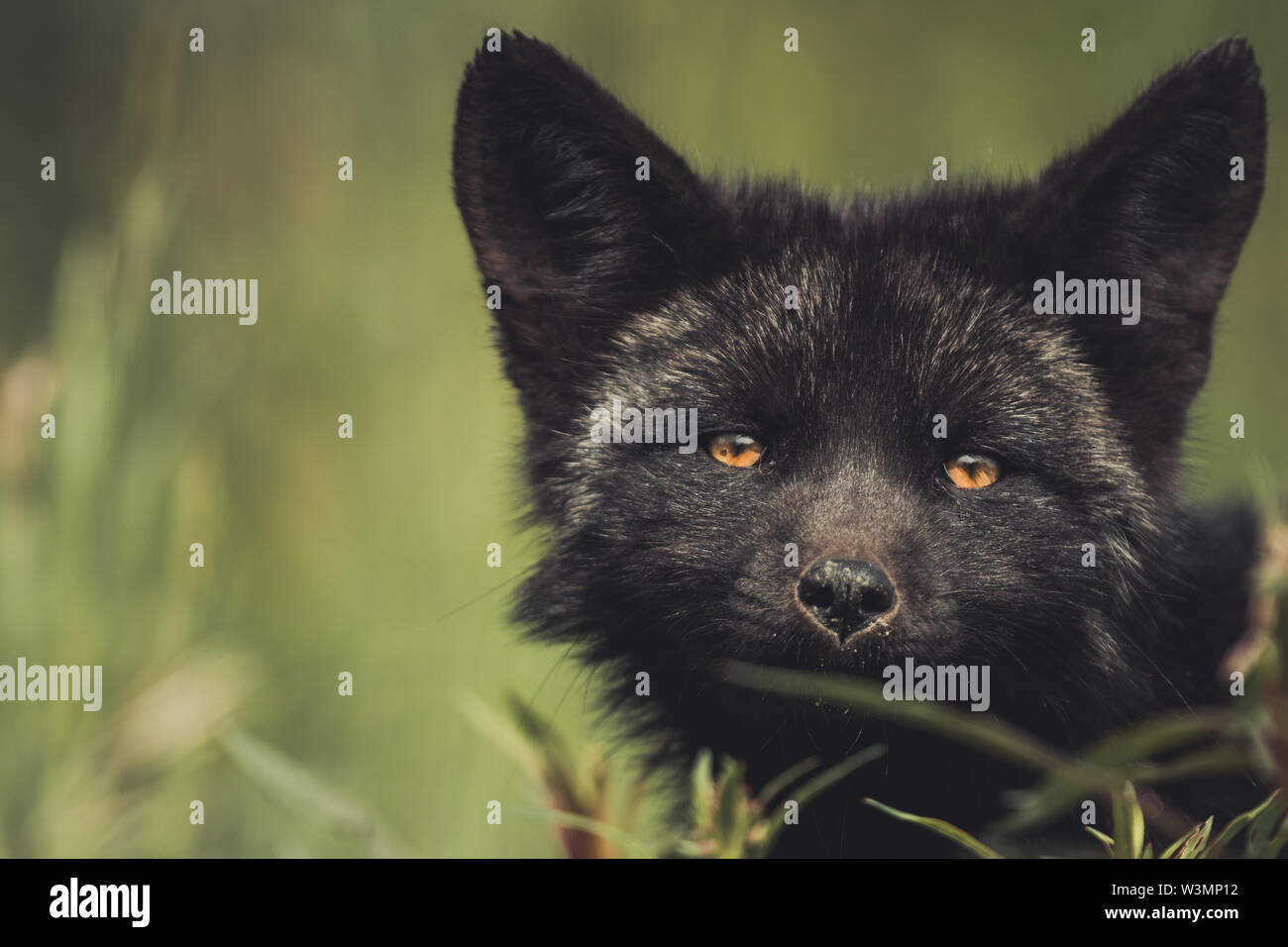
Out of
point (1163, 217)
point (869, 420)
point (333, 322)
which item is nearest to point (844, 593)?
point (869, 420)

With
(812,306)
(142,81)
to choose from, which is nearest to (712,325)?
(812,306)

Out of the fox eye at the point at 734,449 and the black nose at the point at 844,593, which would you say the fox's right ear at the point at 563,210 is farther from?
the black nose at the point at 844,593

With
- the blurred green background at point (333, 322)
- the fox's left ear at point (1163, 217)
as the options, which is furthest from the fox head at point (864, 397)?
the blurred green background at point (333, 322)

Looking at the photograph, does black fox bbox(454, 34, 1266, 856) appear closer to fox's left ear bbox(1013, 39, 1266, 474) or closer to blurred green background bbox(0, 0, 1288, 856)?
fox's left ear bbox(1013, 39, 1266, 474)

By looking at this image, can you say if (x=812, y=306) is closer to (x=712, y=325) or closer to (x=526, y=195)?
(x=712, y=325)

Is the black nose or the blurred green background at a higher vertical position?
the blurred green background

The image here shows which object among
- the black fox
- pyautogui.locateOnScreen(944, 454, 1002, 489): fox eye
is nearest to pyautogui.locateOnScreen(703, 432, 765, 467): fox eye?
the black fox
